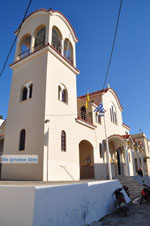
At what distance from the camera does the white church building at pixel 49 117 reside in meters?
9.98

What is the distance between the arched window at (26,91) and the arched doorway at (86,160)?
6.19 meters

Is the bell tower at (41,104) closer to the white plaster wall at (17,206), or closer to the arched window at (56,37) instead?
the arched window at (56,37)

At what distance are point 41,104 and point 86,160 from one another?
7.39 meters

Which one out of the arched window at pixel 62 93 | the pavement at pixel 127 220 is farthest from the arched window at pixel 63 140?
the pavement at pixel 127 220

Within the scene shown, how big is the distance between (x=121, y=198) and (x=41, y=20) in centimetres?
1364

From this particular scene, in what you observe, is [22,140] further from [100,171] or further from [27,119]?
[100,171]

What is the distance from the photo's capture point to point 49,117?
1048cm

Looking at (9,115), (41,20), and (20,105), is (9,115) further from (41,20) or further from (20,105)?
(41,20)

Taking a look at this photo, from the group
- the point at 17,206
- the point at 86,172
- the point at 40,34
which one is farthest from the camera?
the point at 40,34

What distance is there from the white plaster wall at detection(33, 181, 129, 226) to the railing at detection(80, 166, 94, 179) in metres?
6.40

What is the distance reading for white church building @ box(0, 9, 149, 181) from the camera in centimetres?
998

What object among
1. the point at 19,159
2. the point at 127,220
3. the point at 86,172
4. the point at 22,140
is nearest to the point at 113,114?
the point at 86,172

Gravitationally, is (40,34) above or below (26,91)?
above

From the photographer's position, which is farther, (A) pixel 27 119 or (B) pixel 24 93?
(B) pixel 24 93
